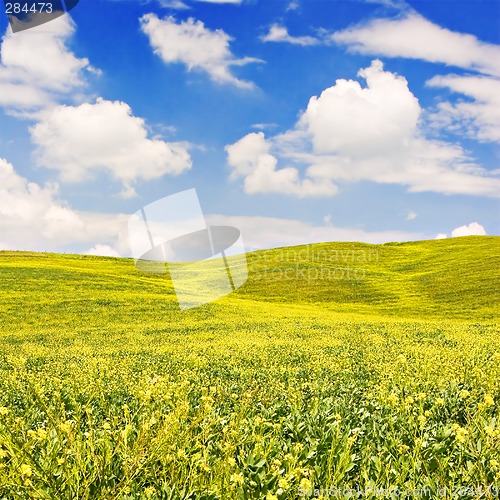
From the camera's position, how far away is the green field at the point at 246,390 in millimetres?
5375

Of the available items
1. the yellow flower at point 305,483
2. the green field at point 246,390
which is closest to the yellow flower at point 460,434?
the green field at point 246,390

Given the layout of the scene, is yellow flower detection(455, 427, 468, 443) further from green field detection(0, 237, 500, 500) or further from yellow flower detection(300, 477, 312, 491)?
yellow flower detection(300, 477, 312, 491)

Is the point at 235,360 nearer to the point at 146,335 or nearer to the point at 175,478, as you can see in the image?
the point at 175,478

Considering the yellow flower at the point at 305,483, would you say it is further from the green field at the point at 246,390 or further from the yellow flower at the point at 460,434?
the yellow flower at the point at 460,434

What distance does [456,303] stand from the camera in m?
49.0

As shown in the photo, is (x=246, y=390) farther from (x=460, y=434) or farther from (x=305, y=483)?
(x=305, y=483)

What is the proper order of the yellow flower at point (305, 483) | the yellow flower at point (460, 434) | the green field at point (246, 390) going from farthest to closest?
1. the green field at point (246, 390)
2. the yellow flower at point (460, 434)
3. the yellow flower at point (305, 483)

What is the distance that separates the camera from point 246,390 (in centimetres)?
1188

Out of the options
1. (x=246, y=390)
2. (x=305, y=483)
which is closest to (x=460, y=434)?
(x=305, y=483)

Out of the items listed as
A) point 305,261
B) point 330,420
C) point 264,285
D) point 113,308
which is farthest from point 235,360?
point 305,261

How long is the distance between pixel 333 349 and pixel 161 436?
15.4 metres

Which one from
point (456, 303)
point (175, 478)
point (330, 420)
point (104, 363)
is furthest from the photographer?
point (456, 303)

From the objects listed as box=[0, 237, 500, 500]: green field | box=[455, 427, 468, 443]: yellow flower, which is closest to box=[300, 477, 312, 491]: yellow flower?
box=[0, 237, 500, 500]: green field

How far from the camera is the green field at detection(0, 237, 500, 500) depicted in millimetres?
5375
